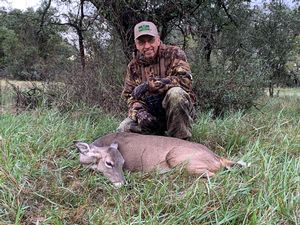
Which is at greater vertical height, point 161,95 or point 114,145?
point 161,95

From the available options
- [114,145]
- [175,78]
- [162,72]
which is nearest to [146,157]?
[114,145]

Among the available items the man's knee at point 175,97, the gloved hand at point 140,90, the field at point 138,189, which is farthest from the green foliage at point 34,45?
the field at point 138,189

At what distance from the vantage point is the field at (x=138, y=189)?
2.75 meters

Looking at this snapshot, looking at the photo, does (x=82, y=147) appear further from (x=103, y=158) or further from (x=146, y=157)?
(x=146, y=157)

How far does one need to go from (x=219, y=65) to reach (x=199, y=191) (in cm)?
508

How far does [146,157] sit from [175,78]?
1252mm

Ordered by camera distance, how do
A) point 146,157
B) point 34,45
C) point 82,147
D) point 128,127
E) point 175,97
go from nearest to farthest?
point 82,147
point 146,157
point 175,97
point 128,127
point 34,45

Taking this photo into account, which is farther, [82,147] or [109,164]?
[82,147]

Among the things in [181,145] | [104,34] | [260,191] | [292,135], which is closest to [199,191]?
[260,191]

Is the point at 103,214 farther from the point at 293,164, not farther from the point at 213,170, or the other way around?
the point at 293,164

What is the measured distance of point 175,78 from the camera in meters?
4.83

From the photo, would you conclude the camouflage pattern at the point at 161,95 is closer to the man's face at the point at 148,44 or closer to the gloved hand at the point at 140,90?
the gloved hand at the point at 140,90

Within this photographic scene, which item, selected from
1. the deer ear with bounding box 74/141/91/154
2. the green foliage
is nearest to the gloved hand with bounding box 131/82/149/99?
the deer ear with bounding box 74/141/91/154

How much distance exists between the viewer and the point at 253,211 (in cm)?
271
